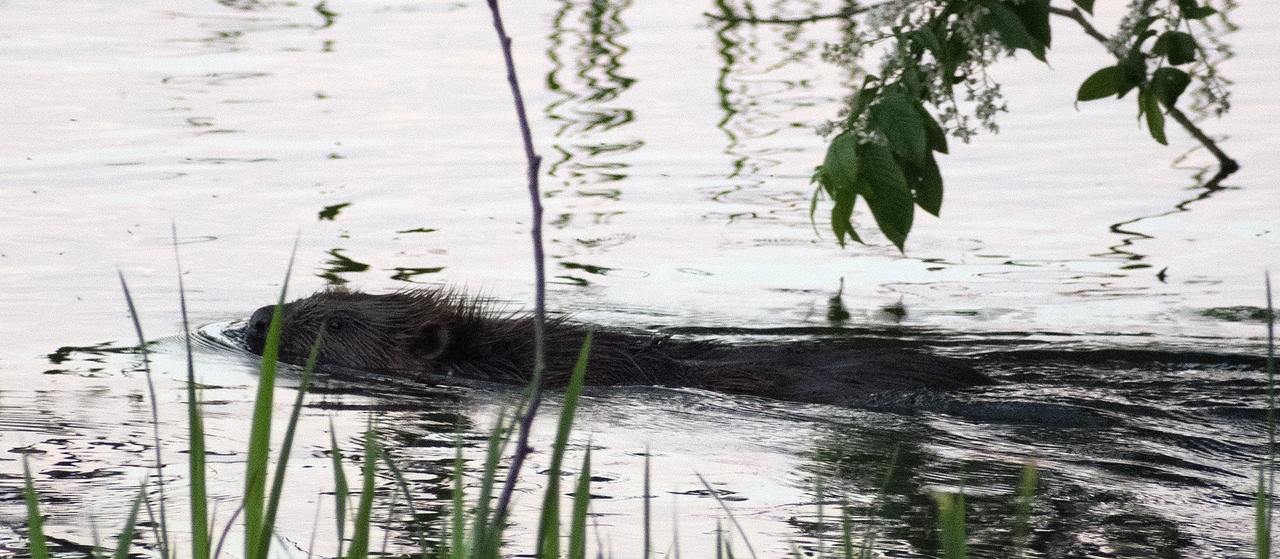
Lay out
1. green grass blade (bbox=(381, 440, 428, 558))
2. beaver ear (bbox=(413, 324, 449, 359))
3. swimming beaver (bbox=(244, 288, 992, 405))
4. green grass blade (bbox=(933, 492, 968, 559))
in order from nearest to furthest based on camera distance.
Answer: green grass blade (bbox=(933, 492, 968, 559)), green grass blade (bbox=(381, 440, 428, 558)), swimming beaver (bbox=(244, 288, 992, 405)), beaver ear (bbox=(413, 324, 449, 359))

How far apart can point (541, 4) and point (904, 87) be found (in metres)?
9.80

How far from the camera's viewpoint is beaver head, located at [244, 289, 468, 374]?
5.59 m

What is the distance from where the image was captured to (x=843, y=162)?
10.5 ft

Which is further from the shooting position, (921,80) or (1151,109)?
(1151,109)

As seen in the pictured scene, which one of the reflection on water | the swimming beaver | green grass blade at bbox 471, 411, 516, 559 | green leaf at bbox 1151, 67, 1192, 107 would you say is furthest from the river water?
green leaf at bbox 1151, 67, 1192, 107

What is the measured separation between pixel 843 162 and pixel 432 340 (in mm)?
2686

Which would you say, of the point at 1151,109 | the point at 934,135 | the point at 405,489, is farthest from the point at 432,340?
the point at 405,489

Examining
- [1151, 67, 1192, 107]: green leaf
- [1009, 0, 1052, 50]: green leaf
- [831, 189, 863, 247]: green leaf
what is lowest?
[831, 189, 863, 247]: green leaf

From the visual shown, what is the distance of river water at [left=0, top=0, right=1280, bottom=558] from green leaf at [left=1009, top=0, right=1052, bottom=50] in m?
1.04

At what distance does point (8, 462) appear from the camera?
3.97 m

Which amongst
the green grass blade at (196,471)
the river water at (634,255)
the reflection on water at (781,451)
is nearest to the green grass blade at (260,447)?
the green grass blade at (196,471)

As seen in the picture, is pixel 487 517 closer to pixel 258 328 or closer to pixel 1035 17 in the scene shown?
pixel 1035 17

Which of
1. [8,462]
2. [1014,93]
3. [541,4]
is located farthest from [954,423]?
[541,4]

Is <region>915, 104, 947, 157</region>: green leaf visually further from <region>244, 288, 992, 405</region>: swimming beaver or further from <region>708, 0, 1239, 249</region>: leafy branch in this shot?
<region>244, 288, 992, 405</region>: swimming beaver
